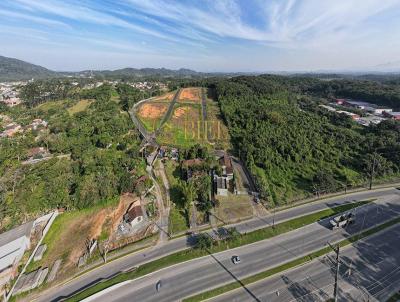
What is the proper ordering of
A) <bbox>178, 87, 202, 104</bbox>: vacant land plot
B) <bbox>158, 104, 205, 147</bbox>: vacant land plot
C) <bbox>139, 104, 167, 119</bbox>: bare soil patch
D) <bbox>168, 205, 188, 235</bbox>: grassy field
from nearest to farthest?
<bbox>168, 205, 188, 235</bbox>: grassy field
<bbox>158, 104, 205, 147</bbox>: vacant land plot
<bbox>139, 104, 167, 119</bbox>: bare soil patch
<bbox>178, 87, 202, 104</bbox>: vacant land plot

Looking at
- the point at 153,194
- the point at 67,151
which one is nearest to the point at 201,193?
the point at 153,194

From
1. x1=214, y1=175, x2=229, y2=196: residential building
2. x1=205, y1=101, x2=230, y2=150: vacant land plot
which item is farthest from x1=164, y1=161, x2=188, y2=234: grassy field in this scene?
x1=205, y1=101, x2=230, y2=150: vacant land plot

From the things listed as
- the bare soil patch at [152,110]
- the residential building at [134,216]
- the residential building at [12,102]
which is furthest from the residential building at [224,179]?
the residential building at [12,102]

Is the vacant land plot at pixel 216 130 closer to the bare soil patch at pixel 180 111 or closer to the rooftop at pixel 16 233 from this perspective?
the bare soil patch at pixel 180 111

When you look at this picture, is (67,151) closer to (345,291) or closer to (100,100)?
(100,100)

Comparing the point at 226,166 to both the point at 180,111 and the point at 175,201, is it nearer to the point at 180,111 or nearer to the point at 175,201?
the point at 175,201

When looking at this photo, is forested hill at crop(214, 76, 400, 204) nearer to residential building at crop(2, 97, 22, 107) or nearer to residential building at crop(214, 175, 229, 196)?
residential building at crop(214, 175, 229, 196)
